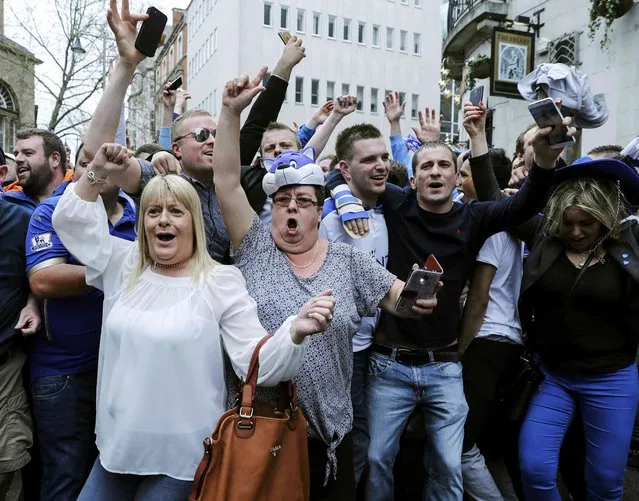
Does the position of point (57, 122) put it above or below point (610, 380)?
above

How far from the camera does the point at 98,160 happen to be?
277cm

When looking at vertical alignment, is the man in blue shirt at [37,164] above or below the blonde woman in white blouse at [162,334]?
above

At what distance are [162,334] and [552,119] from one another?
2.25 m

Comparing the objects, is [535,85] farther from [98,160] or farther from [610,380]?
[98,160]

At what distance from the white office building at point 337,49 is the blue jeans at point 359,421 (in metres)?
35.3

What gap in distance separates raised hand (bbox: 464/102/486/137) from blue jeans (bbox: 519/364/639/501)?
5.22ft

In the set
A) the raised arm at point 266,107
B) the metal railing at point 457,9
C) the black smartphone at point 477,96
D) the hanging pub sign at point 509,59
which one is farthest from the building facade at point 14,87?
the black smartphone at point 477,96

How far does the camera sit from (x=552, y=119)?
3.25 metres

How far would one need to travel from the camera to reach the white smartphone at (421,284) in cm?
280

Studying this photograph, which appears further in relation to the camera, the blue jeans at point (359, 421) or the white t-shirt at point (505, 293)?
the white t-shirt at point (505, 293)

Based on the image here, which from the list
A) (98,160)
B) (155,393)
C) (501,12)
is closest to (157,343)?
(155,393)

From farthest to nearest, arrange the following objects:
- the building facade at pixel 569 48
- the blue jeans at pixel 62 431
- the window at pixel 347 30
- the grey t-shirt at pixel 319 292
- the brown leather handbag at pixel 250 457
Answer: the window at pixel 347 30 → the building facade at pixel 569 48 → the blue jeans at pixel 62 431 → the grey t-shirt at pixel 319 292 → the brown leather handbag at pixel 250 457

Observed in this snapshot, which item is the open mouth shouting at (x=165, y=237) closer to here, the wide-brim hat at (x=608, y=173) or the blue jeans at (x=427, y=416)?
the blue jeans at (x=427, y=416)

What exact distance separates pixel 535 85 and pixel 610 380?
1.81 meters
